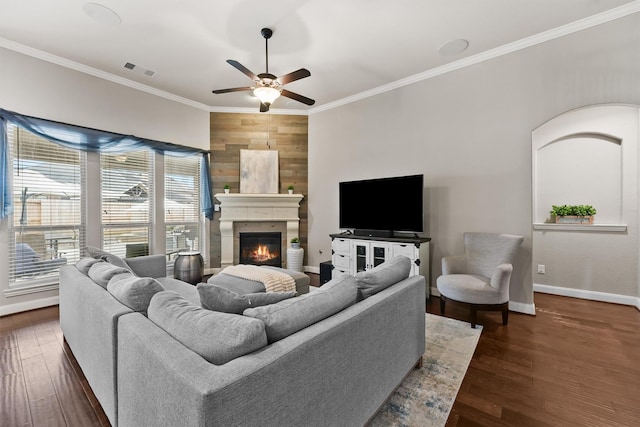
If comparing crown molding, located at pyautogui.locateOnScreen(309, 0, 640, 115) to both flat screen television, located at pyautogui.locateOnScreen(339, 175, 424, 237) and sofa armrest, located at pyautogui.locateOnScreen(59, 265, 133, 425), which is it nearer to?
flat screen television, located at pyautogui.locateOnScreen(339, 175, 424, 237)

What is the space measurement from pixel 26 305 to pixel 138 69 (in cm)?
342

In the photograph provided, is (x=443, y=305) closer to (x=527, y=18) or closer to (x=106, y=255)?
(x=527, y=18)

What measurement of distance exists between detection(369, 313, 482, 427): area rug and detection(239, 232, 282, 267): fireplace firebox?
3319 mm

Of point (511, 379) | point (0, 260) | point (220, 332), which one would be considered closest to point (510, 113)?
point (511, 379)

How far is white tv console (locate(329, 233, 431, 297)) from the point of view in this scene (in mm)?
3785

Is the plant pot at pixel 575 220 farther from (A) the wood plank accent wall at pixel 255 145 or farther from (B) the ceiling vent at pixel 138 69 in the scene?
(B) the ceiling vent at pixel 138 69

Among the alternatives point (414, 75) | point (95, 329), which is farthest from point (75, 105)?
point (414, 75)

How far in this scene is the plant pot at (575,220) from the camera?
4031 millimetres

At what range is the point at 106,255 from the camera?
278 centimetres

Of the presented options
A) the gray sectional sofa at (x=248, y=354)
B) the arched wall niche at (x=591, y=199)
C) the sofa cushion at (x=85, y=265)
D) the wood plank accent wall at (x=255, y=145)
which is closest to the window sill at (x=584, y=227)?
the arched wall niche at (x=591, y=199)

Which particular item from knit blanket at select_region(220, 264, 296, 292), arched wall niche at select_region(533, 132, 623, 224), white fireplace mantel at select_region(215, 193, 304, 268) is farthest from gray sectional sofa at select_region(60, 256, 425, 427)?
arched wall niche at select_region(533, 132, 623, 224)

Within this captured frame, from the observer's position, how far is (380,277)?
1885 millimetres

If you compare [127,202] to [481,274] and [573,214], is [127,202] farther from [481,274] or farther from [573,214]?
[573,214]

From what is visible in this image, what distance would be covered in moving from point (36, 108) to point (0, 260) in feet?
6.28
